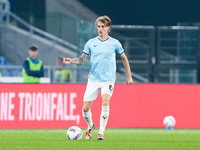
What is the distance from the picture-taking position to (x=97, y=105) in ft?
51.3

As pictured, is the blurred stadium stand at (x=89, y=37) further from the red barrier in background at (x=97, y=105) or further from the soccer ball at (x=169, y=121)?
the soccer ball at (x=169, y=121)

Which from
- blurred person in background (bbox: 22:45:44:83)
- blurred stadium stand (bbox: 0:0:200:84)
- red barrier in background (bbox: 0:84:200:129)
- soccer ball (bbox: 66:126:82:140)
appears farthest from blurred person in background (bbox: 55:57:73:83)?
soccer ball (bbox: 66:126:82:140)

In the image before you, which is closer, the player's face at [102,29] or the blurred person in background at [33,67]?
the player's face at [102,29]

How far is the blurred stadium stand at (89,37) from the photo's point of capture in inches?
670

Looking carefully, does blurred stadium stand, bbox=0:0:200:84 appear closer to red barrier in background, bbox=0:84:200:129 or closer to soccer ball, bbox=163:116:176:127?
red barrier in background, bbox=0:84:200:129

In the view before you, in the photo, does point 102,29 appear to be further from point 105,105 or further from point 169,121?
point 169,121

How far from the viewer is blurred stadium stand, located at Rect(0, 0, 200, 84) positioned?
17016mm

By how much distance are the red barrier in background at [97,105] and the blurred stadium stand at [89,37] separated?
3.42 feet

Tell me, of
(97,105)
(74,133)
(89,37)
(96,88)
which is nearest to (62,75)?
(89,37)

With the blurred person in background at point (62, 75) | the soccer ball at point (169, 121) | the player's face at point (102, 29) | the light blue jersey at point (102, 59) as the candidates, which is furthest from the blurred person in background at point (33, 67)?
the player's face at point (102, 29)

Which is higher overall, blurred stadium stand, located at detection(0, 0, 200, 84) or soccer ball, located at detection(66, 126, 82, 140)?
blurred stadium stand, located at detection(0, 0, 200, 84)

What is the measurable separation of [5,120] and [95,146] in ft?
20.9

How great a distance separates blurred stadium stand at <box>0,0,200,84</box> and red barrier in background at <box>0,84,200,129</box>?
104 centimetres

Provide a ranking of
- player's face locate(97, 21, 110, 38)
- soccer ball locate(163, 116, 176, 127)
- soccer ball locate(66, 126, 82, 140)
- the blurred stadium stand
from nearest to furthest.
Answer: player's face locate(97, 21, 110, 38) → soccer ball locate(66, 126, 82, 140) → soccer ball locate(163, 116, 176, 127) → the blurred stadium stand
